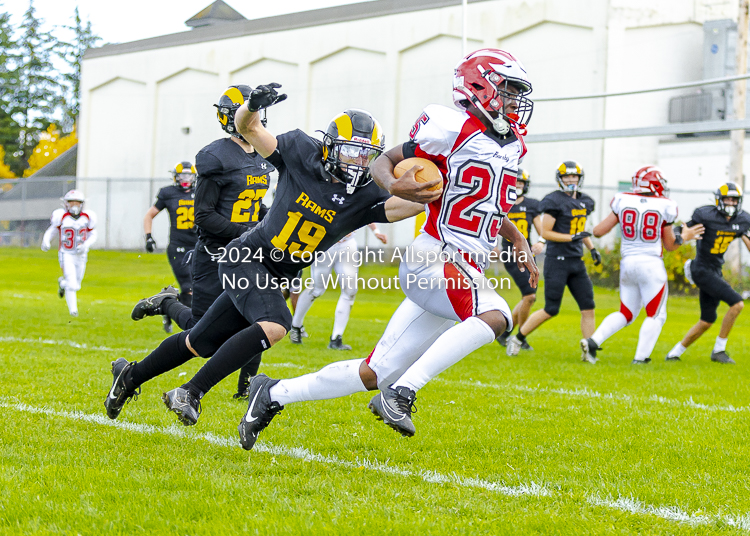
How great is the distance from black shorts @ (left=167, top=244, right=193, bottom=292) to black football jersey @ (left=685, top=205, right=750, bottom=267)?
5.83 metres

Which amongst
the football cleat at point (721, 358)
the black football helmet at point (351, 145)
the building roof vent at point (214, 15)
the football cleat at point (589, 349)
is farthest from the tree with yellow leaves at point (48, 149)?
the black football helmet at point (351, 145)

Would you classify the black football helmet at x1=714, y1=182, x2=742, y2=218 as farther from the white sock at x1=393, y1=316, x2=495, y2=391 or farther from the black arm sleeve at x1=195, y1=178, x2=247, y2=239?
the white sock at x1=393, y1=316, x2=495, y2=391

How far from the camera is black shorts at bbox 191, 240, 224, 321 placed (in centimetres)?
550

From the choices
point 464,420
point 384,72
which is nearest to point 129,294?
point 384,72

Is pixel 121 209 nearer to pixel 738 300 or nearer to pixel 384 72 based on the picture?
pixel 384 72

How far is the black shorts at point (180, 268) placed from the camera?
9.18 meters

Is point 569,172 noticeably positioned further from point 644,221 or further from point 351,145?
point 351,145

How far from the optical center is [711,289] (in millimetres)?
8914

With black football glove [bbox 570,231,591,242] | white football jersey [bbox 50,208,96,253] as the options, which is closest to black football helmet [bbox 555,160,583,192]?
black football glove [bbox 570,231,591,242]

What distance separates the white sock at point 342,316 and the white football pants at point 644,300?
2.67 meters

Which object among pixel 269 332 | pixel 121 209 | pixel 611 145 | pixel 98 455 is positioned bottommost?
pixel 98 455

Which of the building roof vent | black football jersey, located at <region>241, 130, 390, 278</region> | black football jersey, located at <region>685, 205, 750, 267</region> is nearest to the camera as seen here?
black football jersey, located at <region>241, 130, 390, 278</region>

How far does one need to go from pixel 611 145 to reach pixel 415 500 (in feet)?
65.7

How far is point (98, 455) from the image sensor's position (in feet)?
12.4
